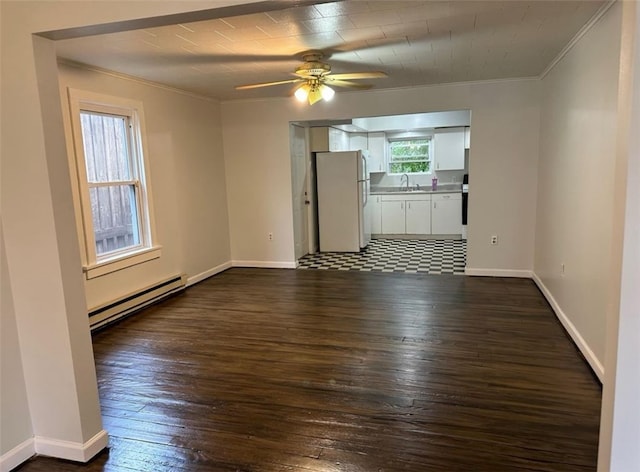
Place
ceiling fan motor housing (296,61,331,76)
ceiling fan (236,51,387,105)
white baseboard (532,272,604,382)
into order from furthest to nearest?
1. ceiling fan motor housing (296,61,331,76)
2. ceiling fan (236,51,387,105)
3. white baseboard (532,272,604,382)

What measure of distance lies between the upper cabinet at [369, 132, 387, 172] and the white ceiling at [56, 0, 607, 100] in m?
4.21

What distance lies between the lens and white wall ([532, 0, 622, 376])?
260cm

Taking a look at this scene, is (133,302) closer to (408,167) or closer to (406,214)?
(406,214)

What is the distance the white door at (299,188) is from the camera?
6188mm

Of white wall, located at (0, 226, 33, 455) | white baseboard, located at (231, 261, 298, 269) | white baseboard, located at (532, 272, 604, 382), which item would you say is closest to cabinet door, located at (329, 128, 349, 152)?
white baseboard, located at (231, 261, 298, 269)

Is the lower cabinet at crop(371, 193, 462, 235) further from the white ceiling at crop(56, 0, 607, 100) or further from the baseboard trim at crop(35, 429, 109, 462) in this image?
the baseboard trim at crop(35, 429, 109, 462)

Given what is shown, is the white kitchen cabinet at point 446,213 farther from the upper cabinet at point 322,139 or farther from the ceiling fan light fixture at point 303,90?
the ceiling fan light fixture at point 303,90

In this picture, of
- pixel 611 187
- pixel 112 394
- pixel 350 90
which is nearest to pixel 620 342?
pixel 611 187

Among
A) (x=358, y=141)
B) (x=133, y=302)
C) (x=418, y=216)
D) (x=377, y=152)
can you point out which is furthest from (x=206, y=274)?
(x=377, y=152)

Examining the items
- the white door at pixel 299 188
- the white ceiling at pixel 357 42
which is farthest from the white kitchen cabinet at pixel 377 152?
the white ceiling at pixel 357 42

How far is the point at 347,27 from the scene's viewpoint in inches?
116

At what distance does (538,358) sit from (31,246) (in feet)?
10.4

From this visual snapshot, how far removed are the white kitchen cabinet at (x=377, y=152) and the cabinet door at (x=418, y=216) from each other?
117 centimetres

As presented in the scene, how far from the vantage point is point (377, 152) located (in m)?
8.90
